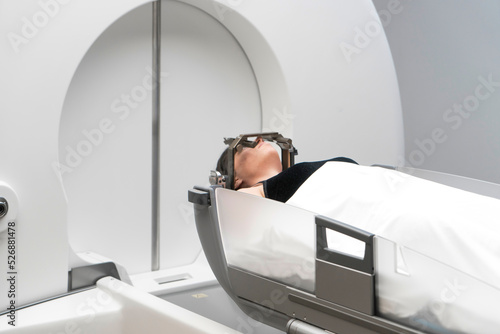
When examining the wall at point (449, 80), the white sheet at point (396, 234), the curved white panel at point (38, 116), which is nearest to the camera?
the white sheet at point (396, 234)

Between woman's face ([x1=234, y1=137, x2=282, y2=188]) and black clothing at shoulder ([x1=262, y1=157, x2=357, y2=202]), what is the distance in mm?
173

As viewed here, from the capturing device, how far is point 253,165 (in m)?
1.60

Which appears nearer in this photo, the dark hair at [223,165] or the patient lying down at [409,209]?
the patient lying down at [409,209]

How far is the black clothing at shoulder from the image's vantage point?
142 cm

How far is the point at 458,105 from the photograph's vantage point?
249 centimetres

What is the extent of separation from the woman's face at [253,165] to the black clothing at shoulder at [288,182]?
0.57 feet

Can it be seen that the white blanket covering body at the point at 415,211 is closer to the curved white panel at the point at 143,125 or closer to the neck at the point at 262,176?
the neck at the point at 262,176

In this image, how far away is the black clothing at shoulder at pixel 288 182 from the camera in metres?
1.42

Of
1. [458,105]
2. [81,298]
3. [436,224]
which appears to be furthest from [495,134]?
[81,298]

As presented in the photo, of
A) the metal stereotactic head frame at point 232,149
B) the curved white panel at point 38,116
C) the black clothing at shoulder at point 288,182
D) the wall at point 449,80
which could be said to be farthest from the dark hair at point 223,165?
the wall at point 449,80

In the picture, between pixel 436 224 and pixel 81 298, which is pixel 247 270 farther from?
pixel 81 298

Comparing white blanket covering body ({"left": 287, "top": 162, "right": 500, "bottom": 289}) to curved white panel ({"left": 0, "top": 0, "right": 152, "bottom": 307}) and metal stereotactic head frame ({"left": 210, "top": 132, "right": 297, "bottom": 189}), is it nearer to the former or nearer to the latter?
metal stereotactic head frame ({"left": 210, "top": 132, "right": 297, "bottom": 189})

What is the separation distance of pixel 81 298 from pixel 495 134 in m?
1.93

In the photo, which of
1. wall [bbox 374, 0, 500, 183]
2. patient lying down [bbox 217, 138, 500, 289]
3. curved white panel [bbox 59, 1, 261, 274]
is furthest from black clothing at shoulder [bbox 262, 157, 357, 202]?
wall [bbox 374, 0, 500, 183]
